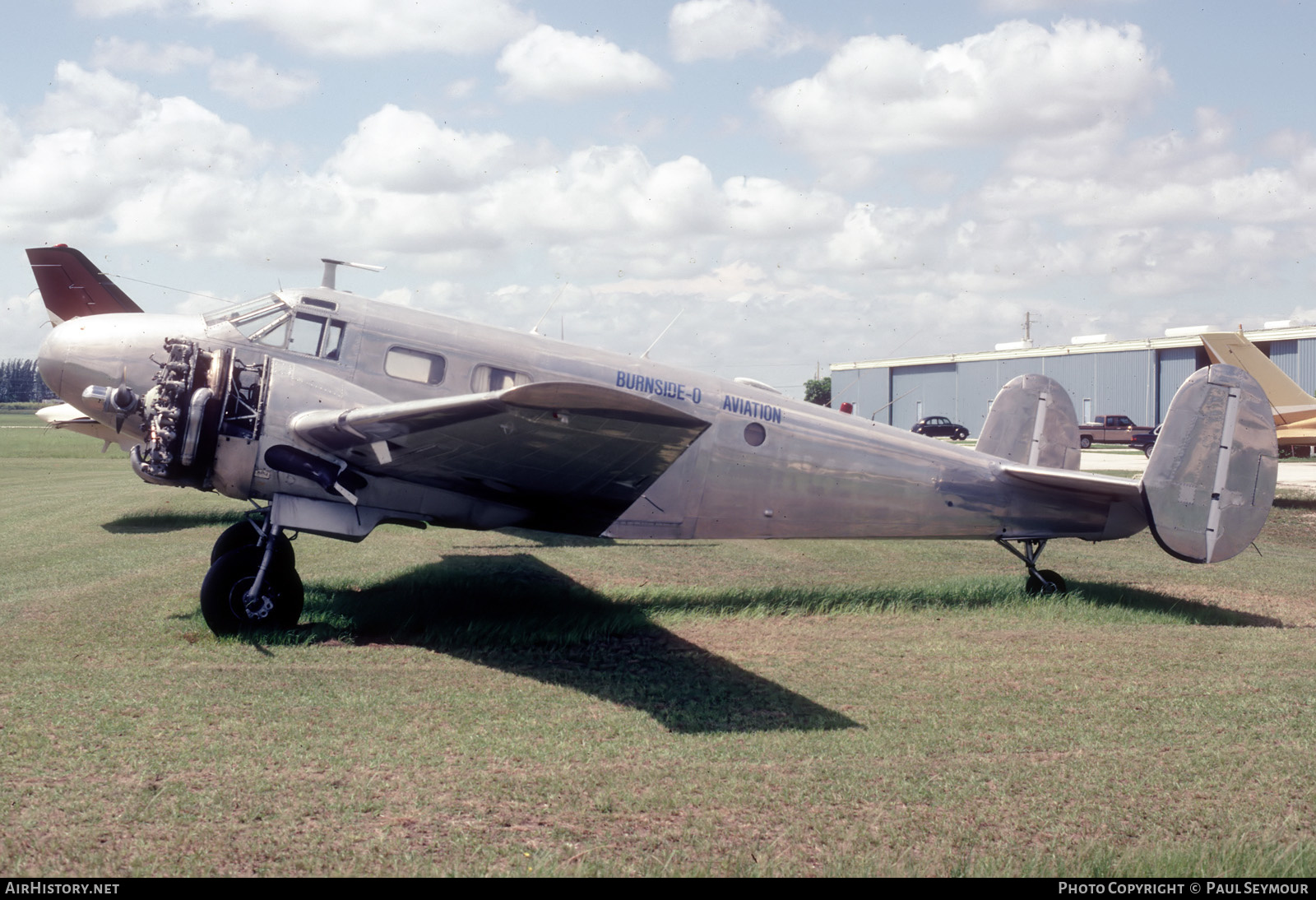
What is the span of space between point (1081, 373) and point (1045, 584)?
56174mm

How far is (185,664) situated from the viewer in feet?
23.0

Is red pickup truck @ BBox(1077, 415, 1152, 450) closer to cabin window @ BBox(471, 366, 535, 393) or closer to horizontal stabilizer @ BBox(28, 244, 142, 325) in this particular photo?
horizontal stabilizer @ BBox(28, 244, 142, 325)

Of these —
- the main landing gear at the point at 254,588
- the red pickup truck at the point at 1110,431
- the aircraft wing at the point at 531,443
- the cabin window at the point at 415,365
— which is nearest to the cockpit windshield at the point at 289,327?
the cabin window at the point at 415,365

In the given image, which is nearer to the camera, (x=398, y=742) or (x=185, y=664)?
(x=398, y=742)

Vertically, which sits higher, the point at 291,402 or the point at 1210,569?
the point at 291,402

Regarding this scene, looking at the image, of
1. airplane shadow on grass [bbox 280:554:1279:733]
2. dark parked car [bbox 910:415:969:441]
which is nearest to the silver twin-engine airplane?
airplane shadow on grass [bbox 280:554:1279:733]

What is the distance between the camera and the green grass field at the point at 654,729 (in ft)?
13.7

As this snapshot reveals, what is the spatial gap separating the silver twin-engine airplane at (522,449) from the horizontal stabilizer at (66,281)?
13.3m

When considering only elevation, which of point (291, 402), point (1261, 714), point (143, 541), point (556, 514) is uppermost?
point (291, 402)

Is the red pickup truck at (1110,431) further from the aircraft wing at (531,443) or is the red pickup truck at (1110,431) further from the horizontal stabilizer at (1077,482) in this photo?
the aircraft wing at (531,443)
